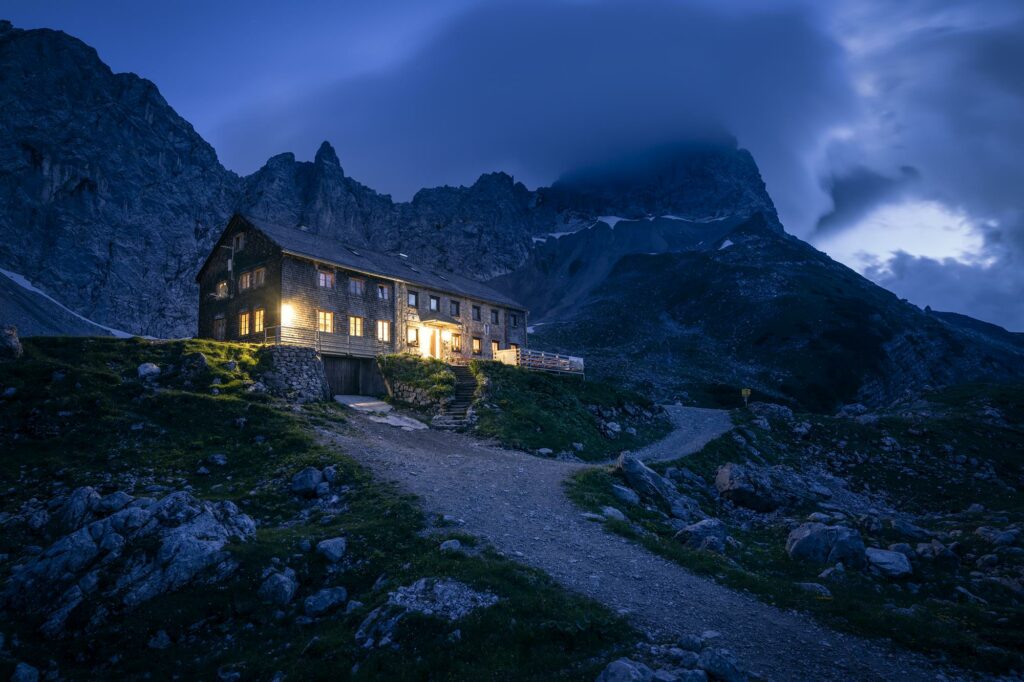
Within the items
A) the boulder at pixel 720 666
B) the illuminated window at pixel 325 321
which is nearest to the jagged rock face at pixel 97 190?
the illuminated window at pixel 325 321

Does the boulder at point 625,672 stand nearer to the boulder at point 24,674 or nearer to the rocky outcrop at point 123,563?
the rocky outcrop at point 123,563

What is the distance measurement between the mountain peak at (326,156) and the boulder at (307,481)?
192m

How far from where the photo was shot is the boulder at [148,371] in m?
27.2

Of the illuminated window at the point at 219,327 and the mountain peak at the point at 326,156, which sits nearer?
the illuminated window at the point at 219,327

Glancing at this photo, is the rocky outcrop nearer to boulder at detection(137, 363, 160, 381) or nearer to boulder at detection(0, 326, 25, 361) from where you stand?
boulder at detection(137, 363, 160, 381)

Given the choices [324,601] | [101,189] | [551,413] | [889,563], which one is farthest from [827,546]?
[101,189]

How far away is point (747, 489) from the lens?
926 inches

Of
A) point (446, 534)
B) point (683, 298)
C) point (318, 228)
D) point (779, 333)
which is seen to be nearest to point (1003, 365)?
point (779, 333)

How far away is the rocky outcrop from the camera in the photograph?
36.9 ft

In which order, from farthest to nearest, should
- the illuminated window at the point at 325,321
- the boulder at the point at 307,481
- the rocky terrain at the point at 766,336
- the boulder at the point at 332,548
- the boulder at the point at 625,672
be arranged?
1. the rocky terrain at the point at 766,336
2. the illuminated window at the point at 325,321
3. the boulder at the point at 307,481
4. the boulder at the point at 332,548
5. the boulder at the point at 625,672

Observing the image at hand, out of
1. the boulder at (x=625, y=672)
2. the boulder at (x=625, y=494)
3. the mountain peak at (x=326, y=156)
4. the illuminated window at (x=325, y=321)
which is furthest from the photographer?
the mountain peak at (x=326, y=156)

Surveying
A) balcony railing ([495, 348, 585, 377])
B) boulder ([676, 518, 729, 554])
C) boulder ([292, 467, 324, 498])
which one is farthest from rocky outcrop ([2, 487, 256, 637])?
balcony railing ([495, 348, 585, 377])

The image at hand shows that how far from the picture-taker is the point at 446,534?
552 inches

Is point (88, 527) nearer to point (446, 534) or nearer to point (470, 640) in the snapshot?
point (446, 534)
